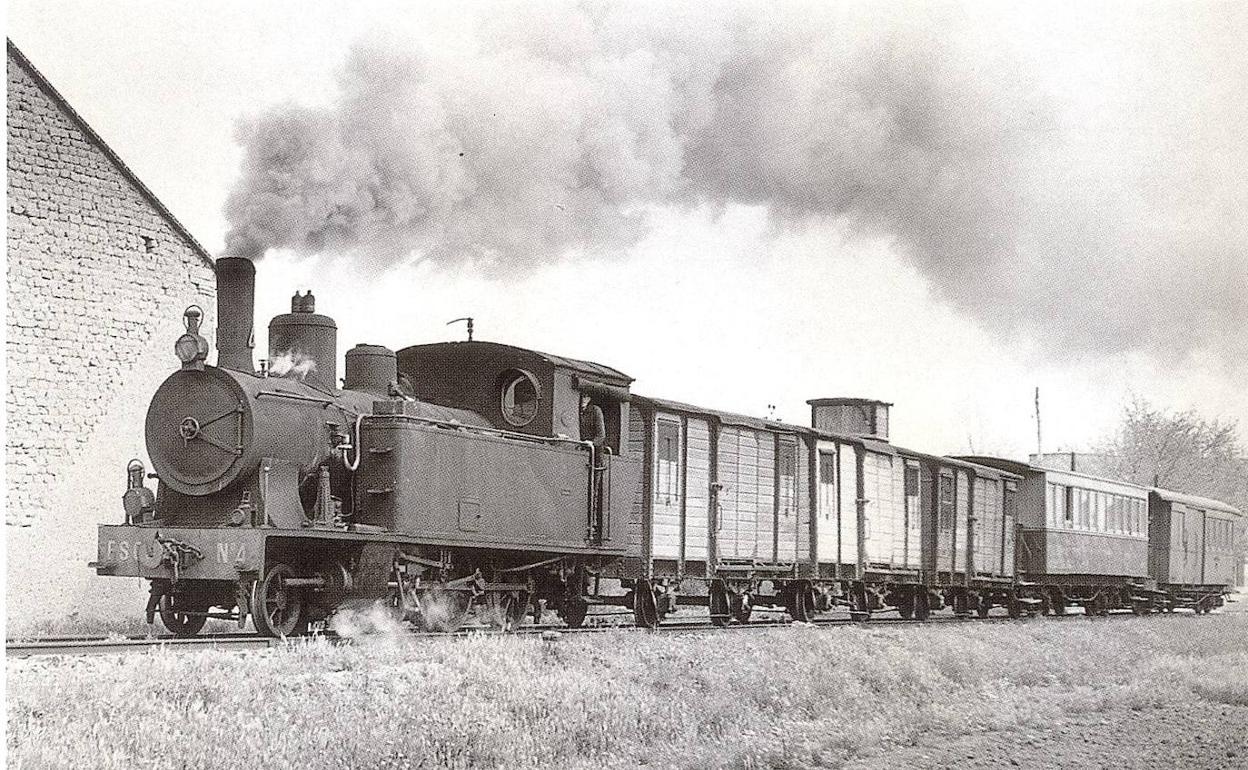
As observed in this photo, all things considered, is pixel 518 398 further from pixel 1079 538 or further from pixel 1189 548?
pixel 1189 548

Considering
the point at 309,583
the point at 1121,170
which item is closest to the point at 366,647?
the point at 309,583

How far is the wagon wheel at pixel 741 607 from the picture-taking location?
54.6ft

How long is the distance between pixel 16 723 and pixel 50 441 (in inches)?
351

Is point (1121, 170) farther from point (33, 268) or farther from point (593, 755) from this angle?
point (33, 268)

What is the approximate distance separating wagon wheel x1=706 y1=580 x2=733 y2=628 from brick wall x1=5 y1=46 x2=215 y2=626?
7.80 meters

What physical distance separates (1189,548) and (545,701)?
23527 mm

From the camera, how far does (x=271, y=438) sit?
415 inches

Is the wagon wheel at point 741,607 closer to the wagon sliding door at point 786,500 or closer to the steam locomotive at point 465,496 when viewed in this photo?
the steam locomotive at point 465,496

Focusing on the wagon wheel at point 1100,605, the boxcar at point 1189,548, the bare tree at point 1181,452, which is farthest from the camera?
the boxcar at point 1189,548

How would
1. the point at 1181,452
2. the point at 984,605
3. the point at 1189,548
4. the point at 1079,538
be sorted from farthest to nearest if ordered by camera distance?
1. the point at 1189,548
2. the point at 1181,452
3. the point at 1079,538
4. the point at 984,605

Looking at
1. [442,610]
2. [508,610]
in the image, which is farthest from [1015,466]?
[442,610]

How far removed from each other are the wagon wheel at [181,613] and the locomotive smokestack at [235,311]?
231 centimetres

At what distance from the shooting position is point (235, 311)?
1085cm

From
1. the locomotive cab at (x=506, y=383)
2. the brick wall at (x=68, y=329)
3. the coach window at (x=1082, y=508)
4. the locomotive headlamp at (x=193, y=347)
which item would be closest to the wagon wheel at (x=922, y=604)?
the coach window at (x=1082, y=508)
